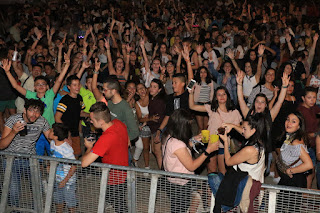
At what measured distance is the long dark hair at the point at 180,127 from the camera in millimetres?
4379

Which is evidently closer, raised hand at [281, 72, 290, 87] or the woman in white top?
the woman in white top

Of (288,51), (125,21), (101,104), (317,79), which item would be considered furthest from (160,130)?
(125,21)

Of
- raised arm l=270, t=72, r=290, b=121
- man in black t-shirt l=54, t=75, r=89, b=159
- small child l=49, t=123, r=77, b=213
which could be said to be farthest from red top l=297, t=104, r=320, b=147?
small child l=49, t=123, r=77, b=213

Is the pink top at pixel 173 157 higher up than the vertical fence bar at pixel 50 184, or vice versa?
the pink top at pixel 173 157

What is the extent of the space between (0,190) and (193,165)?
8.21 ft

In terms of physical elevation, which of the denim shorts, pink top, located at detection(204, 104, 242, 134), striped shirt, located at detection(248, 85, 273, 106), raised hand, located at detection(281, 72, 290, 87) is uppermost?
raised hand, located at detection(281, 72, 290, 87)

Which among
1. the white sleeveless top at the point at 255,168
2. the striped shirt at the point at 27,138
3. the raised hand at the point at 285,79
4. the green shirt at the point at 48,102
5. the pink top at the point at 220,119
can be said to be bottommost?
the white sleeveless top at the point at 255,168

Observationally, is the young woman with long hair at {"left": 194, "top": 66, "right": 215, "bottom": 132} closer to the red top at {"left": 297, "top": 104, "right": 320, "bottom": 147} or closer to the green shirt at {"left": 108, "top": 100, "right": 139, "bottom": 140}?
the red top at {"left": 297, "top": 104, "right": 320, "bottom": 147}

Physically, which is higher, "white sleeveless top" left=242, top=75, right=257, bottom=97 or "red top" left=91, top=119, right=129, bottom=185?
"white sleeveless top" left=242, top=75, right=257, bottom=97

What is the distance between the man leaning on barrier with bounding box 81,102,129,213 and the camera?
171 inches

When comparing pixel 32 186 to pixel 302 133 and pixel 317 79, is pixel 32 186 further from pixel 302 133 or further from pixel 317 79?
pixel 317 79

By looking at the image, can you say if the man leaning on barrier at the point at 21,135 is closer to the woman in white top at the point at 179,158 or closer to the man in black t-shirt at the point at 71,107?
the man in black t-shirt at the point at 71,107

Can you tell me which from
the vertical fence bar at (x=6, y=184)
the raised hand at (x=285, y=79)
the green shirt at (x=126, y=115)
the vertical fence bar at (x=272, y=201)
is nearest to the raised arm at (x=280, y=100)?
the raised hand at (x=285, y=79)

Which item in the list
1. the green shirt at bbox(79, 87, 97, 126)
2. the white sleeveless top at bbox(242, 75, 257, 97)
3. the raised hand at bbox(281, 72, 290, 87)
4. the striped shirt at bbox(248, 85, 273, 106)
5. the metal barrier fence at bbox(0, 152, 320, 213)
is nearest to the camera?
the metal barrier fence at bbox(0, 152, 320, 213)
